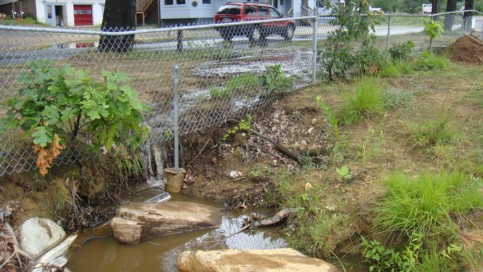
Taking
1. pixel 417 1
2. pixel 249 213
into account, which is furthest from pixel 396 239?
pixel 417 1

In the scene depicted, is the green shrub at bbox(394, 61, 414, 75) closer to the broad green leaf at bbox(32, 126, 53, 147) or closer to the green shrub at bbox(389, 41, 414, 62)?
the green shrub at bbox(389, 41, 414, 62)

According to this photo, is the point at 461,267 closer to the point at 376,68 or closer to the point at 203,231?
the point at 203,231

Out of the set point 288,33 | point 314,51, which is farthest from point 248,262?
point 314,51

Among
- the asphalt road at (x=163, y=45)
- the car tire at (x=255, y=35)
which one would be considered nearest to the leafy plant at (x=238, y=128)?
the asphalt road at (x=163, y=45)

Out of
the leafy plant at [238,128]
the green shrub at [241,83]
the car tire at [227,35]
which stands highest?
the car tire at [227,35]

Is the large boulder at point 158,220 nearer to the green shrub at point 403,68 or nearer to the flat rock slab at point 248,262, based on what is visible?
the flat rock slab at point 248,262

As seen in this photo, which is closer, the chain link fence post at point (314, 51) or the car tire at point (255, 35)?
the car tire at point (255, 35)

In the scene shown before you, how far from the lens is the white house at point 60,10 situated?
2574cm

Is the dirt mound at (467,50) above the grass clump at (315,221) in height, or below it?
above

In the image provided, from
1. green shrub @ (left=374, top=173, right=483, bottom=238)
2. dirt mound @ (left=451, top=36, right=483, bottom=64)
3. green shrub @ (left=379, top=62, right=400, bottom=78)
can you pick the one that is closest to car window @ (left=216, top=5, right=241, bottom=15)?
dirt mound @ (left=451, top=36, right=483, bottom=64)

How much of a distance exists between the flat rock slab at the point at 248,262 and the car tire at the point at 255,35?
356 centimetres

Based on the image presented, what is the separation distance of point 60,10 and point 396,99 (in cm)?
2490

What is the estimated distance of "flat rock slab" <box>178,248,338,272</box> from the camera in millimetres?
3605

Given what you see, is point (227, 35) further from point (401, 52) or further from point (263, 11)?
point (263, 11)
